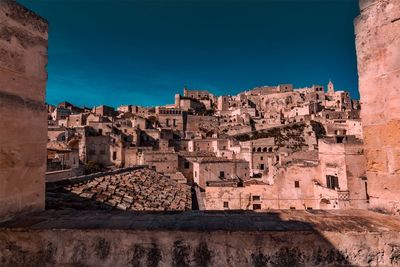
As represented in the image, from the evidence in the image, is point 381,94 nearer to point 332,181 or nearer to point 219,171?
point 332,181

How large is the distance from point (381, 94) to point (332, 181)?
1694cm

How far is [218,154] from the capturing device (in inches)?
1642

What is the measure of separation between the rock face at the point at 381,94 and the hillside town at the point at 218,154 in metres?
5.61

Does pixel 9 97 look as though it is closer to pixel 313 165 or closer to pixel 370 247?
pixel 370 247

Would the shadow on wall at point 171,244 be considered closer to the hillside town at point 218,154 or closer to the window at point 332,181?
the hillside town at point 218,154

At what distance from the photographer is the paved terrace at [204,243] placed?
2279 millimetres

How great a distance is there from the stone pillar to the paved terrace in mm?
487

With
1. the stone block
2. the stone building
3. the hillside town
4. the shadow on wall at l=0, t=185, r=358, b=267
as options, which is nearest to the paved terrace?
the shadow on wall at l=0, t=185, r=358, b=267

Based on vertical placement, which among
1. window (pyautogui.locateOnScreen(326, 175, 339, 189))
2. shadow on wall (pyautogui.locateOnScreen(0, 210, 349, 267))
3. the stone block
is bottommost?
window (pyautogui.locateOnScreen(326, 175, 339, 189))

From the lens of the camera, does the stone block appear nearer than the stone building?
Yes

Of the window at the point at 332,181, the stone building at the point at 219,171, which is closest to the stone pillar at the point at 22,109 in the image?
the window at the point at 332,181

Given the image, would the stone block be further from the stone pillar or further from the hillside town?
the hillside town

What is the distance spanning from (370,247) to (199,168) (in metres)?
25.4

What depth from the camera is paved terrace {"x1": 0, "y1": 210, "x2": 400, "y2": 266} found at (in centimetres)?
228
